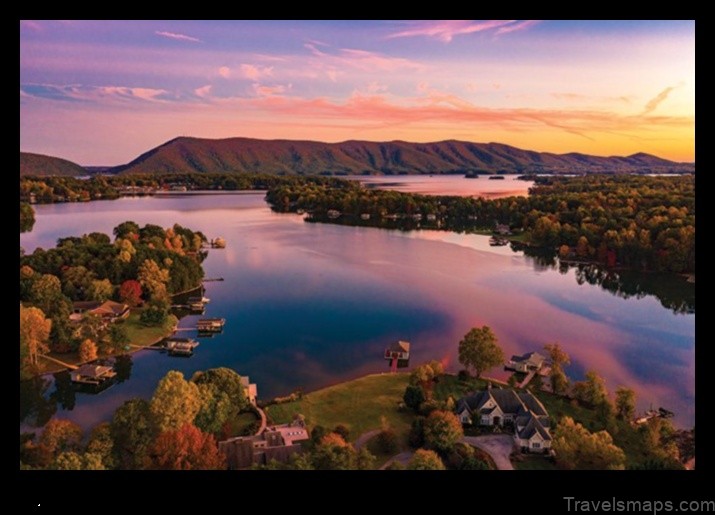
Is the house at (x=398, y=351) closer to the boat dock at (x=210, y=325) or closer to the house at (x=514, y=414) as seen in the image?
the house at (x=514, y=414)

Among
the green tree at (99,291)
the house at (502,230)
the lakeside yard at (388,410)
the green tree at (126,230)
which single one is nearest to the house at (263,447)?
the lakeside yard at (388,410)

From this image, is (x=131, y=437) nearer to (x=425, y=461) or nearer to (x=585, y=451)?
(x=425, y=461)

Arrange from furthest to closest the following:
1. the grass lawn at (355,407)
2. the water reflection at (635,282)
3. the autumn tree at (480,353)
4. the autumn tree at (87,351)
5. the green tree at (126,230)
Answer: the green tree at (126,230) → the water reflection at (635,282) → the autumn tree at (87,351) → the autumn tree at (480,353) → the grass lawn at (355,407)

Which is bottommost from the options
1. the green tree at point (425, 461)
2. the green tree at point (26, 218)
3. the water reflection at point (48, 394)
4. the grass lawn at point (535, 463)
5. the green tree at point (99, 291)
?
the grass lawn at point (535, 463)

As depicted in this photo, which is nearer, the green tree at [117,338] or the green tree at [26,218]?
the green tree at [117,338]

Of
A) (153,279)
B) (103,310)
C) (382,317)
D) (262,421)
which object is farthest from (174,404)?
(153,279)

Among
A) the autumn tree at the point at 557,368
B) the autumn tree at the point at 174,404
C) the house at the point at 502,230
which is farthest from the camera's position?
the house at the point at 502,230

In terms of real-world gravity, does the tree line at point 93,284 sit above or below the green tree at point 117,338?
above
